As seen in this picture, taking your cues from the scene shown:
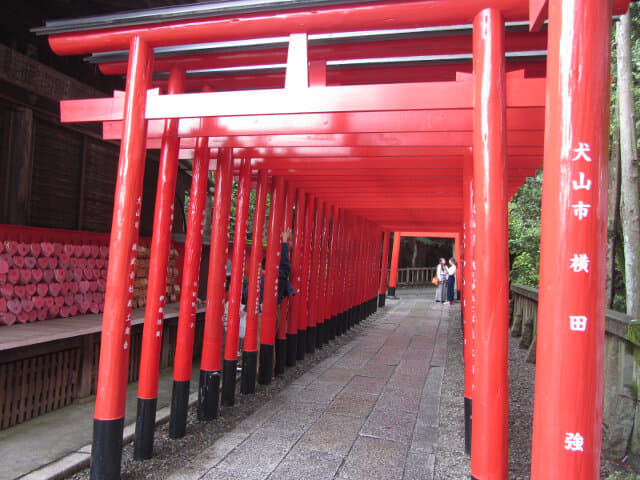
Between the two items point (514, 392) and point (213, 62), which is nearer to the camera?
point (213, 62)

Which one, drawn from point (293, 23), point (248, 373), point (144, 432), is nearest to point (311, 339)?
point (248, 373)

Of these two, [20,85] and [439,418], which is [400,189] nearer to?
[439,418]

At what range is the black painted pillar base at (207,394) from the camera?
16.0ft

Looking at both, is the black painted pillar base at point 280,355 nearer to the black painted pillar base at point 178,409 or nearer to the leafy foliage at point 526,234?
the black painted pillar base at point 178,409

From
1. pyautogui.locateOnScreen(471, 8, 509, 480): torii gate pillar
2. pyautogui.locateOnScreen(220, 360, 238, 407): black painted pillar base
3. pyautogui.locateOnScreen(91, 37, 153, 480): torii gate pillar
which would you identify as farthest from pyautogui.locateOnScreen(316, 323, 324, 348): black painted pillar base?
pyautogui.locateOnScreen(471, 8, 509, 480): torii gate pillar

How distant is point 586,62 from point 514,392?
4.81 m

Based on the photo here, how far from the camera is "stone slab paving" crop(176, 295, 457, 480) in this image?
3793mm

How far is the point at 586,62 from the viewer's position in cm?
193

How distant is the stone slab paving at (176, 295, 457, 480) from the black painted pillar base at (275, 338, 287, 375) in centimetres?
38

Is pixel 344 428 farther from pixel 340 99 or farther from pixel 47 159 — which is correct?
pixel 47 159

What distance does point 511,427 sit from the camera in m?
4.66

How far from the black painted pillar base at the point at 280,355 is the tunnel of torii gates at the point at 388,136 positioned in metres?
1.06

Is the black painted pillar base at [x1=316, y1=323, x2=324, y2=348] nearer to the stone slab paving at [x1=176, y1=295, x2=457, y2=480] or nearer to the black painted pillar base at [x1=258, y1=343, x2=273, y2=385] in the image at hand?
the stone slab paving at [x1=176, y1=295, x2=457, y2=480]

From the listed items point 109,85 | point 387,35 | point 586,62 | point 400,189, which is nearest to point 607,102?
point 586,62
